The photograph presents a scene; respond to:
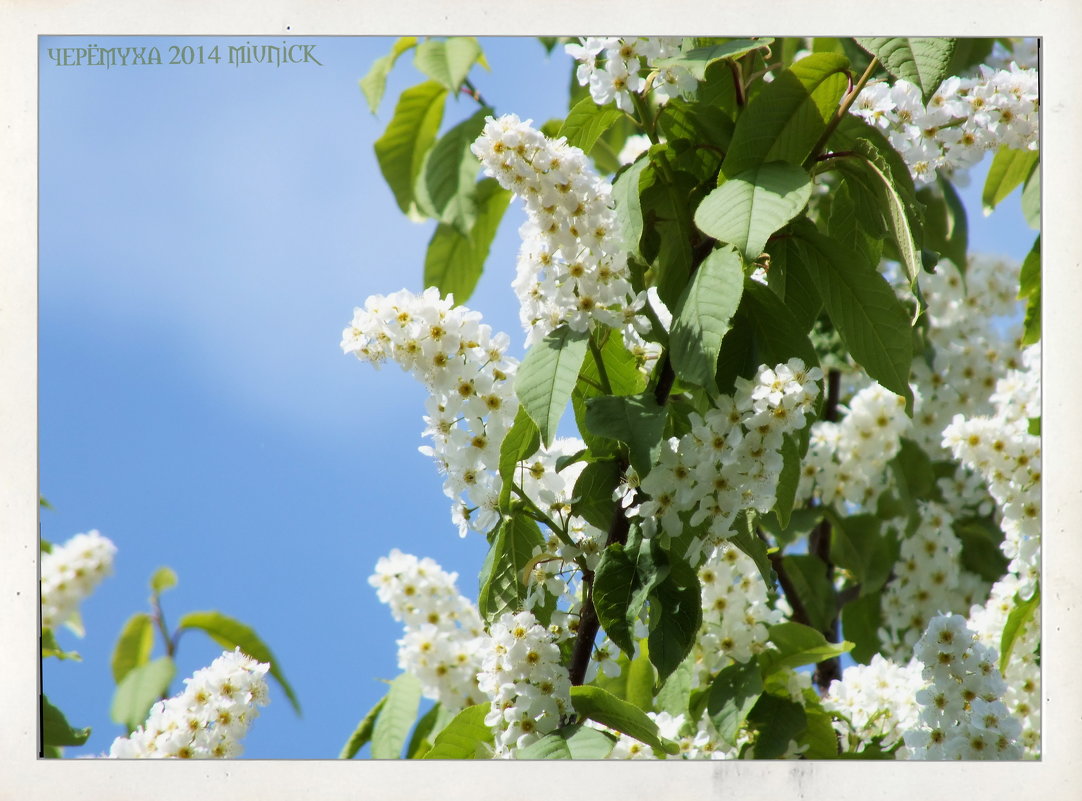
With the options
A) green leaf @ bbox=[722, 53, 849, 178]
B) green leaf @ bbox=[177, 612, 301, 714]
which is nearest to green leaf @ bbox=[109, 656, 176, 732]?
green leaf @ bbox=[177, 612, 301, 714]

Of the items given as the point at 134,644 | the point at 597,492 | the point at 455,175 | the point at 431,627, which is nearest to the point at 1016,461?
the point at 597,492

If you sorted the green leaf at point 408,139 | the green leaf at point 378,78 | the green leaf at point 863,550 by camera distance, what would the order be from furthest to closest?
the green leaf at point 863,550
the green leaf at point 408,139
the green leaf at point 378,78

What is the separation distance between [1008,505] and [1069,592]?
0.32m

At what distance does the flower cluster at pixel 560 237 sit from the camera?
1.32m

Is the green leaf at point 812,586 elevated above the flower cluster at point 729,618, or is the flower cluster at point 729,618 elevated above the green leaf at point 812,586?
the green leaf at point 812,586

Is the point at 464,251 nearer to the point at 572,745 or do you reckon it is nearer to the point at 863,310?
the point at 863,310

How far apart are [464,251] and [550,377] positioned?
3.41 ft

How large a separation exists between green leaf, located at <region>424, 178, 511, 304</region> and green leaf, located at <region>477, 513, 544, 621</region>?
2.97 ft

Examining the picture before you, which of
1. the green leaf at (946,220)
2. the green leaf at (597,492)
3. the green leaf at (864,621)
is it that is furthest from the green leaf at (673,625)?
the green leaf at (946,220)

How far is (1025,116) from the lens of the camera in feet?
5.34

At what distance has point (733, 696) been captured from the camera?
178cm

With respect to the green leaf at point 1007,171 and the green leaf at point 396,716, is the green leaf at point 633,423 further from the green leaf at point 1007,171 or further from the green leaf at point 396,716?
the green leaf at point 1007,171

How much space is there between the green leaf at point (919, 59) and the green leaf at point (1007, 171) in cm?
67
